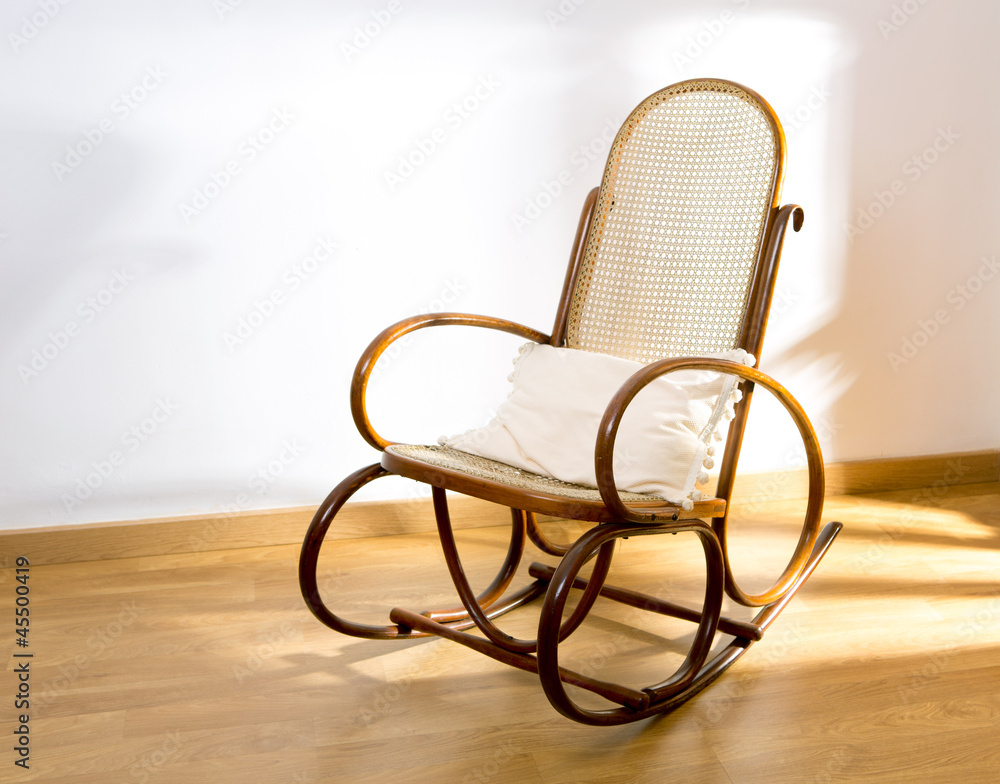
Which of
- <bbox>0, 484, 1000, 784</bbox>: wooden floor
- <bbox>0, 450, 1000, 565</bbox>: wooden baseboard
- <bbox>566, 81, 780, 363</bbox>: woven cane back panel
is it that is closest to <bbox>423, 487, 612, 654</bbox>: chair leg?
<bbox>0, 484, 1000, 784</bbox>: wooden floor

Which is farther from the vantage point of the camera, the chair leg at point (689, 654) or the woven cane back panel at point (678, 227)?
the woven cane back panel at point (678, 227)

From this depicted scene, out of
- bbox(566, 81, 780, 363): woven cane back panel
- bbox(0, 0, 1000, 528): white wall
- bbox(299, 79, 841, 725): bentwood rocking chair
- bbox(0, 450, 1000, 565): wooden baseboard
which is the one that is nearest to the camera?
bbox(299, 79, 841, 725): bentwood rocking chair

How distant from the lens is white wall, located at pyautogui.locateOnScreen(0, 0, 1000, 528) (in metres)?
2.04

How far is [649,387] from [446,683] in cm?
66

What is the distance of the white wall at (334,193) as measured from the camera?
204cm

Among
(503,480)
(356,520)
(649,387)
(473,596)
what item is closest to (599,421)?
(649,387)

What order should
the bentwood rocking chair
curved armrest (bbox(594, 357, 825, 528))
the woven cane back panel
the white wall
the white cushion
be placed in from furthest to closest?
the white wall
the woven cane back panel
the white cushion
the bentwood rocking chair
curved armrest (bbox(594, 357, 825, 528))

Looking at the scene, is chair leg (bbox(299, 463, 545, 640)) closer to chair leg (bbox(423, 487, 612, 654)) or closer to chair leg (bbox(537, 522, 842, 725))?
chair leg (bbox(423, 487, 612, 654))

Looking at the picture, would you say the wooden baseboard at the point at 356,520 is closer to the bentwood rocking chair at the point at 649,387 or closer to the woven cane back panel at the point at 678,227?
the bentwood rocking chair at the point at 649,387

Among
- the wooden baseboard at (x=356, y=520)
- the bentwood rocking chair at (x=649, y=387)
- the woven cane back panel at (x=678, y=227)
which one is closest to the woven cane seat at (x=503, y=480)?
the bentwood rocking chair at (x=649, y=387)

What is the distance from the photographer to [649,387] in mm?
1653

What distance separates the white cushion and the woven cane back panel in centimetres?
11

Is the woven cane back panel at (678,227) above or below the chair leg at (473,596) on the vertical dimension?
above

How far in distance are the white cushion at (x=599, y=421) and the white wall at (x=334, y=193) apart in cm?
60
